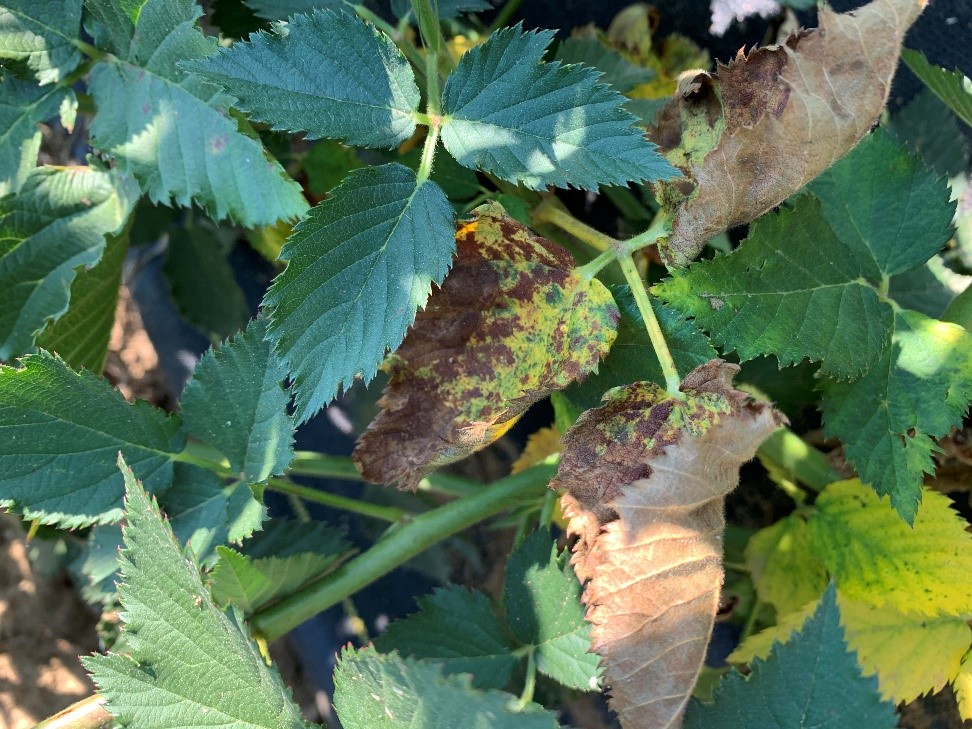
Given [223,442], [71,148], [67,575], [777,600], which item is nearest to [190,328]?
[71,148]

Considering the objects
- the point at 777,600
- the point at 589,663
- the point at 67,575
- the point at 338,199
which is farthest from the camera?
the point at 67,575

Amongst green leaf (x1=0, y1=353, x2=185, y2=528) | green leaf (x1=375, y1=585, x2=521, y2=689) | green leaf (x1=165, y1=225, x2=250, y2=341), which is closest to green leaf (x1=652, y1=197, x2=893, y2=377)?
green leaf (x1=375, y1=585, x2=521, y2=689)

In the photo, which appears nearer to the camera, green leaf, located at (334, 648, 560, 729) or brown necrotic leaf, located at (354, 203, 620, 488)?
green leaf, located at (334, 648, 560, 729)

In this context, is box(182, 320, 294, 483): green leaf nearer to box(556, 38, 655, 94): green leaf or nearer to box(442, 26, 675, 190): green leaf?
box(442, 26, 675, 190): green leaf

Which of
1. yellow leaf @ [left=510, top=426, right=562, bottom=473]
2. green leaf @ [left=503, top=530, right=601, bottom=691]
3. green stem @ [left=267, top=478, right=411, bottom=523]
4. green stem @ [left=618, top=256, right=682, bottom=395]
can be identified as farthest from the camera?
yellow leaf @ [left=510, top=426, right=562, bottom=473]

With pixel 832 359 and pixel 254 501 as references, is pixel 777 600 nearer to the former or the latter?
pixel 832 359

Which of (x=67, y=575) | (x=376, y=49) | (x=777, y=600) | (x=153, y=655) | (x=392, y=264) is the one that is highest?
(x=376, y=49)

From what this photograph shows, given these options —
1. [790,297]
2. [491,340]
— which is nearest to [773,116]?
[790,297]
